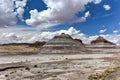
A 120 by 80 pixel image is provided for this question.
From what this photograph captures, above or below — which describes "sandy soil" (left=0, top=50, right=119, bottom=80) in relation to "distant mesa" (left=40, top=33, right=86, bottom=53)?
below

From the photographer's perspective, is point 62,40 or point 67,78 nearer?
point 67,78

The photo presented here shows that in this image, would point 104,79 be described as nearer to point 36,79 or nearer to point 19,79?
point 36,79

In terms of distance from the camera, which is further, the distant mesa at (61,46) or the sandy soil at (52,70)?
the distant mesa at (61,46)

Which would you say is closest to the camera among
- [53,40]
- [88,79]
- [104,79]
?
[104,79]

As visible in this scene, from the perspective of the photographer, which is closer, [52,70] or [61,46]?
[52,70]

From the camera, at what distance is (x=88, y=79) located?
35594 mm

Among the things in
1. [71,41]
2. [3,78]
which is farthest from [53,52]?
[3,78]

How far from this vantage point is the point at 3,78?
134ft

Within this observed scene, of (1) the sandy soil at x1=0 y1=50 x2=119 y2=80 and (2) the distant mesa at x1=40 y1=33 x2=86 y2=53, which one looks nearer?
(1) the sandy soil at x1=0 y1=50 x2=119 y2=80

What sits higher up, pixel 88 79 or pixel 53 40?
pixel 53 40

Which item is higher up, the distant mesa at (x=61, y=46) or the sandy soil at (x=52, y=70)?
the distant mesa at (x=61, y=46)

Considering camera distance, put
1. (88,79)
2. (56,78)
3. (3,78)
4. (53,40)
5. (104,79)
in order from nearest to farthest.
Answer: (104,79) → (88,79) → (56,78) → (3,78) → (53,40)

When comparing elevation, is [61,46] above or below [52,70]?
above

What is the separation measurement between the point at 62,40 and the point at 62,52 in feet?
33.5
